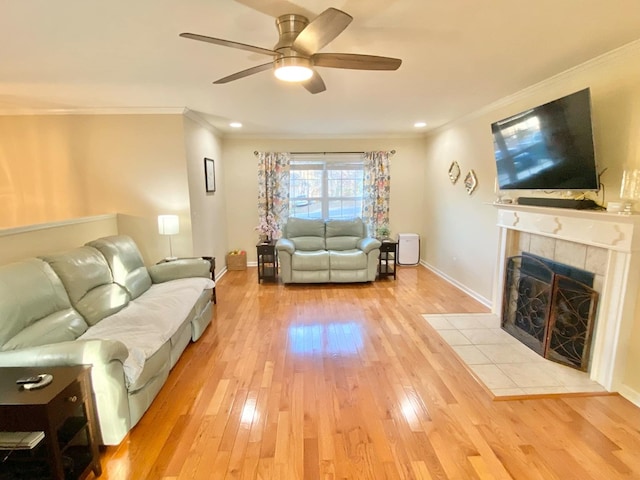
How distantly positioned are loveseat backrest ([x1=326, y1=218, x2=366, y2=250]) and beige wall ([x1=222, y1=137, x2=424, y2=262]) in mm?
1088

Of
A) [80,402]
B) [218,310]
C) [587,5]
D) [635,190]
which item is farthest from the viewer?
[218,310]

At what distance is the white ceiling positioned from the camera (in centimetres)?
175

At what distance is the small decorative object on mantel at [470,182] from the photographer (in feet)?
14.1

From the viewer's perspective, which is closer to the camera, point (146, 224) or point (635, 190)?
point (635, 190)

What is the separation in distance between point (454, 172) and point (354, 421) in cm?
398

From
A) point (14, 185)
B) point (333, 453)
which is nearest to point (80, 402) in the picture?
point (333, 453)

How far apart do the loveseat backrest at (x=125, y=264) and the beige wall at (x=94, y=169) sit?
0.92 meters

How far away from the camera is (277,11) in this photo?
171cm

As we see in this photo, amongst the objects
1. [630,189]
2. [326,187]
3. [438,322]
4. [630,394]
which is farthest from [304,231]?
[630,394]

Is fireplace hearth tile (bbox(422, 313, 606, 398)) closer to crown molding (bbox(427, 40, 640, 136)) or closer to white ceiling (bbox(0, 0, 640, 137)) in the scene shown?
crown molding (bbox(427, 40, 640, 136))

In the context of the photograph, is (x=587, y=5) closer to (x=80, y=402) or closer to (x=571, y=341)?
(x=571, y=341)

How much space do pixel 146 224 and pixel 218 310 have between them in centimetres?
145

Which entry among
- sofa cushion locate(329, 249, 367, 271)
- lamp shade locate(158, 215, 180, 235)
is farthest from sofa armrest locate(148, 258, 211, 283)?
sofa cushion locate(329, 249, 367, 271)

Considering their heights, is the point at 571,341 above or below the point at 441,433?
above
